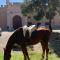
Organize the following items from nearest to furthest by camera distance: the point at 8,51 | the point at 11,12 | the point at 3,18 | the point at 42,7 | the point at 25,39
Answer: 1. the point at 8,51
2. the point at 25,39
3. the point at 42,7
4. the point at 11,12
5. the point at 3,18

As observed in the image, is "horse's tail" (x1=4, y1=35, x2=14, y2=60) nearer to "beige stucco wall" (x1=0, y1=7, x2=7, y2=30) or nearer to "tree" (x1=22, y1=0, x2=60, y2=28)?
"tree" (x1=22, y1=0, x2=60, y2=28)

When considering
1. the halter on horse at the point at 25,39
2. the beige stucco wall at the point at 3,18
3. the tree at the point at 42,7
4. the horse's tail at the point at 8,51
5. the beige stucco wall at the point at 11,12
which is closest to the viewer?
the horse's tail at the point at 8,51

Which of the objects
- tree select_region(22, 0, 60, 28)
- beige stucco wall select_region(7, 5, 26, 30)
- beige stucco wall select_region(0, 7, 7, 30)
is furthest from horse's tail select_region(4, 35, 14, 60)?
beige stucco wall select_region(0, 7, 7, 30)

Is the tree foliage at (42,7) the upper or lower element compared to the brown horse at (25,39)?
lower

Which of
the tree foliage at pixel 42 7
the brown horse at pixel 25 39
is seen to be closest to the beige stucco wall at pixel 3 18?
the tree foliage at pixel 42 7

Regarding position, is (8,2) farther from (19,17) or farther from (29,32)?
(29,32)

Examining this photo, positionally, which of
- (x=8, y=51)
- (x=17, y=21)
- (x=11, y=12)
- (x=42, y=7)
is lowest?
(x=17, y=21)

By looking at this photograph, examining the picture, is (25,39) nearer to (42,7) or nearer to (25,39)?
(25,39)

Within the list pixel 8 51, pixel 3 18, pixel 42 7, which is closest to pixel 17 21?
pixel 3 18

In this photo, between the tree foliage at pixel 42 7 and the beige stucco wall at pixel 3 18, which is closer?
the tree foliage at pixel 42 7

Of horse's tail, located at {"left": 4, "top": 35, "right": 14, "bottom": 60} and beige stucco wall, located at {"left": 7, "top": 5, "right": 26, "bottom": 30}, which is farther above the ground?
horse's tail, located at {"left": 4, "top": 35, "right": 14, "bottom": 60}

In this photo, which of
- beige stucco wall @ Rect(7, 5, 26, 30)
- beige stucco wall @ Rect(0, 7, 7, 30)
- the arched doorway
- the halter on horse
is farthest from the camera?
beige stucco wall @ Rect(0, 7, 7, 30)

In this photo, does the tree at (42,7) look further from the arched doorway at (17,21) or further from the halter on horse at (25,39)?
the arched doorway at (17,21)

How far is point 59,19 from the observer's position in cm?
5016
